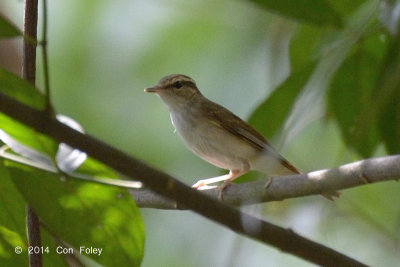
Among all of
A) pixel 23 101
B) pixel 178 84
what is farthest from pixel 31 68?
pixel 178 84

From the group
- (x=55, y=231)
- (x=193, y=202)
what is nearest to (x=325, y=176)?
(x=193, y=202)

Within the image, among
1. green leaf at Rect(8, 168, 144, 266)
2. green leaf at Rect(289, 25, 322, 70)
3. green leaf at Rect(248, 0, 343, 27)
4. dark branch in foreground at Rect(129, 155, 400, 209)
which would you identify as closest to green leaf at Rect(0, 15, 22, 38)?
green leaf at Rect(8, 168, 144, 266)

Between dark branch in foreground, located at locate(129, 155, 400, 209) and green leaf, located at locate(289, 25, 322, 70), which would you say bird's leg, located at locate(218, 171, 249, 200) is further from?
green leaf, located at locate(289, 25, 322, 70)

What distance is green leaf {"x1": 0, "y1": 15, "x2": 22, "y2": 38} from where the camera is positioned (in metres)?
1.73

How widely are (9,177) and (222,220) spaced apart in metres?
0.73

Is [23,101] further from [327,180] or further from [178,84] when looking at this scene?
[178,84]

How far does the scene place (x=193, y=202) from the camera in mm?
1488

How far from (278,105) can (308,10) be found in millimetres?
337

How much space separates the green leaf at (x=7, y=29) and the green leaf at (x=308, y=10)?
71cm

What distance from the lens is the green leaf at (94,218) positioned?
1865 mm

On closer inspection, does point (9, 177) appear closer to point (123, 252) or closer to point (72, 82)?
point (123, 252)

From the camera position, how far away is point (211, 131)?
4.72m

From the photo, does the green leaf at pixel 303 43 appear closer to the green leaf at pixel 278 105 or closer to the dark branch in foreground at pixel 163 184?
the green leaf at pixel 278 105

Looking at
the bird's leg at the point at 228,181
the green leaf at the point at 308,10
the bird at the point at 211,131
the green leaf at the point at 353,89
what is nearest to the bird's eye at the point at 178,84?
the bird at the point at 211,131
